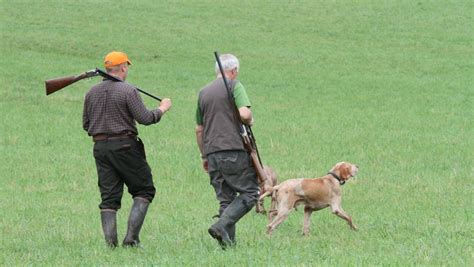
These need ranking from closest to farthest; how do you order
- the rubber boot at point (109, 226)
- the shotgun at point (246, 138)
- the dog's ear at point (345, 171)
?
the shotgun at point (246, 138)
the rubber boot at point (109, 226)
the dog's ear at point (345, 171)

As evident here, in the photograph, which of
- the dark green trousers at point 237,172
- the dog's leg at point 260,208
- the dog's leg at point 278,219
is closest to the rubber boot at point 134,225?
the dark green trousers at point 237,172

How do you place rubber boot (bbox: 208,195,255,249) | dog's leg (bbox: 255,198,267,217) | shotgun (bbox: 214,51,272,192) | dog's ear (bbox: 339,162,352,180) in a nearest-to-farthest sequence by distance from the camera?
rubber boot (bbox: 208,195,255,249), shotgun (bbox: 214,51,272,192), dog's ear (bbox: 339,162,352,180), dog's leg (bbox: 255,198,267,217)

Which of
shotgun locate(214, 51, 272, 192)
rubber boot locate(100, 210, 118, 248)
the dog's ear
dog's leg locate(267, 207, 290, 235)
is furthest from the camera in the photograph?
the dog's ear

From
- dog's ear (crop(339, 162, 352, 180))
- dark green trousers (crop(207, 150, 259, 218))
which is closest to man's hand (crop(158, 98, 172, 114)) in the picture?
dark green trousers (crop(207, 150, 259, 218))

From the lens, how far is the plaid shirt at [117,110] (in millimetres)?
9477

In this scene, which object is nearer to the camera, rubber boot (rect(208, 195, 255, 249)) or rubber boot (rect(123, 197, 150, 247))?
rubber boot (rect(208, 195, 255, 249))

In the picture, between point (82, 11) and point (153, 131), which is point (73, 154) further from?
point (82, 11)

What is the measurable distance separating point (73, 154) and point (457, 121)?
9.14 metres

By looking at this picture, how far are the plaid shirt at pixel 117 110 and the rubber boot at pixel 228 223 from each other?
3.77 ft

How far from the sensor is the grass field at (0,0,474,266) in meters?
9.49

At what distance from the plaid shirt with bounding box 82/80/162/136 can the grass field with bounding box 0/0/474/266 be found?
3.82 ft

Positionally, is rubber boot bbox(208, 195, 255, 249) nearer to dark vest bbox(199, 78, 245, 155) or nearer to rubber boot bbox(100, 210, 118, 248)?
dark vest bbox(199, 78, 245, 155)

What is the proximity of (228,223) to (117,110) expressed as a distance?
5.03 ft

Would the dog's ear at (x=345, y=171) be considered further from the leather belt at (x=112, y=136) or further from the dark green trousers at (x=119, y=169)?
the leather belt at (x=112, y=136)
